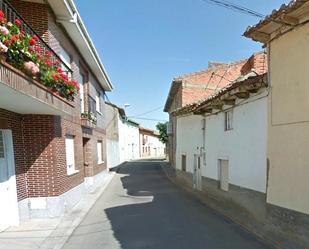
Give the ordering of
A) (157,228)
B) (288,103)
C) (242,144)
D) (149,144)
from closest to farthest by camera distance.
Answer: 1. (288,103)
2. (157,228)
3. (242,144)
4. (149,144)

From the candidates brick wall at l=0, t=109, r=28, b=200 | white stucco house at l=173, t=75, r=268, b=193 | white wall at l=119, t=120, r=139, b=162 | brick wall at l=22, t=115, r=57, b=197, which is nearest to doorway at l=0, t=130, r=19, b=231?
brick wall at l=0, t=109, r=28, b=200

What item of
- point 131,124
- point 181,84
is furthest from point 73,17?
point 131,124

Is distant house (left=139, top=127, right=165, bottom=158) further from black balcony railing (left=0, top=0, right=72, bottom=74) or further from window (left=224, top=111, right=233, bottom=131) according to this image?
black balcony railing (left=0, top=0, right=72, bottom=74)

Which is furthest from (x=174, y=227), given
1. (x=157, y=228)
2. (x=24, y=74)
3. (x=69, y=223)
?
(x=24, y=74)

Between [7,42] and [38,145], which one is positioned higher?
[7,42]

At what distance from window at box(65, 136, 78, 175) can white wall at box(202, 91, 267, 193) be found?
16.3 feet

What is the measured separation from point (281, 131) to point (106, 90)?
15902mm

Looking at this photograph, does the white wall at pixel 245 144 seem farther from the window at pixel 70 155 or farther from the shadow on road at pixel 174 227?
the window at pixel 70 155

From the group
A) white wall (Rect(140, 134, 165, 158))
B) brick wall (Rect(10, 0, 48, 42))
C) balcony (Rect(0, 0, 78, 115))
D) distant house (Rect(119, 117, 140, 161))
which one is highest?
brick wall (Rect(10, 0, 48, 42))

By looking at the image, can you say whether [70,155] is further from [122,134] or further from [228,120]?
[122,134]

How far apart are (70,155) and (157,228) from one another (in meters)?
4.41

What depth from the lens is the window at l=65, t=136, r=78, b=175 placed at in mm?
9445

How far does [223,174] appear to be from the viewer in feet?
32.4

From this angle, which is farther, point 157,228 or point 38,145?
point 38,145
